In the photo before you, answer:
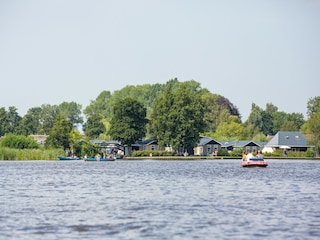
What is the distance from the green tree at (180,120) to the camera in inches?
6102

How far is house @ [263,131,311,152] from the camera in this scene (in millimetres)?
187750

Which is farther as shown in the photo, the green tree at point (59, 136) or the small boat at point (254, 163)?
the green tree at point (59, 136)

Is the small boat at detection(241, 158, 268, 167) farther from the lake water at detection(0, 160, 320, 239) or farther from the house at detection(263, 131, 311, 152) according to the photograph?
the house at detection(263, 131, 311, 152)

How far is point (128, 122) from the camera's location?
163625 millimetres

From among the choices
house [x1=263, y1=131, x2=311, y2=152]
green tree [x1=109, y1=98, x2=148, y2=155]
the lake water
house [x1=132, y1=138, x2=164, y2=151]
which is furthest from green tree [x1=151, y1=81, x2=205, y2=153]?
the lake water

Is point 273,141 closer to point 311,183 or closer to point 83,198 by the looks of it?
point 311,183

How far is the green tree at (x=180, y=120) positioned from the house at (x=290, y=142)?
3448 centimetres

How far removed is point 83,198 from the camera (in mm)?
45594

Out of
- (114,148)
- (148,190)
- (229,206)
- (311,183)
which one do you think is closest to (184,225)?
(229,206)

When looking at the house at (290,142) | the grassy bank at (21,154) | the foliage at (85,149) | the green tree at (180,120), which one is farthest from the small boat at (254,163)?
the house at (290,142)

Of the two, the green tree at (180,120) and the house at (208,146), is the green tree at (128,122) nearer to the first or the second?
the green tree at (180,120)

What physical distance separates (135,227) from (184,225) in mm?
2024

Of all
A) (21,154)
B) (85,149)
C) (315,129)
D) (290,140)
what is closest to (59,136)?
(85,149)

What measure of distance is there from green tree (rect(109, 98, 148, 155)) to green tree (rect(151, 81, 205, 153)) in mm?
4807
